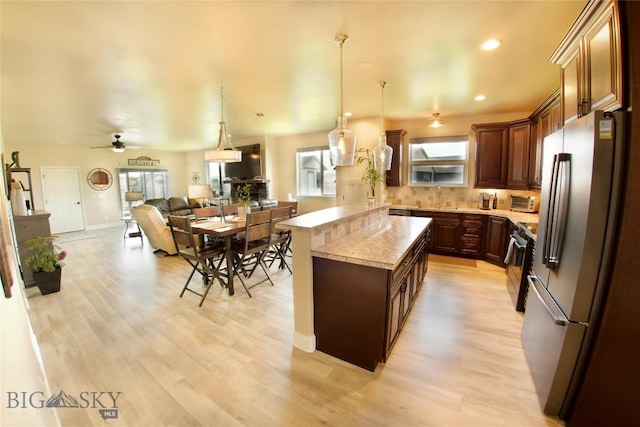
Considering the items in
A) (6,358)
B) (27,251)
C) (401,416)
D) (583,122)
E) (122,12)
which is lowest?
(401,416)

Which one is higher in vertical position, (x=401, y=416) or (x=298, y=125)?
(x=298, y=125)

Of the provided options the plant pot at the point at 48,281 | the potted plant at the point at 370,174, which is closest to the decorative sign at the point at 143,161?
the plant pot at the point at 48,281

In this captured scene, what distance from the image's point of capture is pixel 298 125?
5.80m

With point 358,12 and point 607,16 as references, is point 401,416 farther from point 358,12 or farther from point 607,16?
point 358,12

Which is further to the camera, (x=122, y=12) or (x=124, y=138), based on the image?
(x=124, y=138)

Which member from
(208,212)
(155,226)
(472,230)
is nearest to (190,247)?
(208,212)

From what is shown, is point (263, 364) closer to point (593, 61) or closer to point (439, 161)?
point (593, 61)

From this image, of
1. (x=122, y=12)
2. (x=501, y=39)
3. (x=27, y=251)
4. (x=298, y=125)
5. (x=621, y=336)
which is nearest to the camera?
(x=621, y=336)

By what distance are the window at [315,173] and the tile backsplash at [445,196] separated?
5.41 ft

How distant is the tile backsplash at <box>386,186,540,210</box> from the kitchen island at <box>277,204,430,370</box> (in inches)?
130

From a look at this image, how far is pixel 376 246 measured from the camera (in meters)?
2.29

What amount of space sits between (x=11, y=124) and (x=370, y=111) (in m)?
6.76

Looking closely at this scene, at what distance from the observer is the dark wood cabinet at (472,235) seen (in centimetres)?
463

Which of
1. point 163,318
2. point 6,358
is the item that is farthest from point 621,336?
point 163,318
